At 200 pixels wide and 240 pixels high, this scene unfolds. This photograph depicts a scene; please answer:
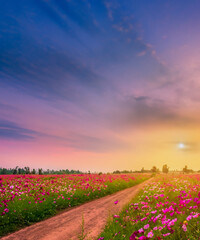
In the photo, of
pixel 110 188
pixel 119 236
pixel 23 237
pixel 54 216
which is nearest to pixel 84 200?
pixel 54 216

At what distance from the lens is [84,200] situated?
551 inches

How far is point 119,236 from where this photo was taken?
5.82 metres

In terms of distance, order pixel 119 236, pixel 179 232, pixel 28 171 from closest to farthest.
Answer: pixel 179 232 → pixel 119 236 → pixel 28 171

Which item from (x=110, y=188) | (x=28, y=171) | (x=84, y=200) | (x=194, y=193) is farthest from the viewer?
(x=28, y=171)

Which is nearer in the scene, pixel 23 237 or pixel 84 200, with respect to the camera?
pixel 23 237

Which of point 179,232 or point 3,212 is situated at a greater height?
point 179,232

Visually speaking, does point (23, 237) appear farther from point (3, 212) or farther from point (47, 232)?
point (3, 212)

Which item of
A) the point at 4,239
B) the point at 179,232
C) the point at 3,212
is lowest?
the point at 4,239

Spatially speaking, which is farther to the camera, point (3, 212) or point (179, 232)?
point (3, 212)

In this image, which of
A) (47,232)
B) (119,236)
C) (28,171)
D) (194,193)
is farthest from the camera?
(28,171)

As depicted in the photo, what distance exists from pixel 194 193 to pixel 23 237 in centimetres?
840

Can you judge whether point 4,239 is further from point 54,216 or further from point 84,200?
point 84,200

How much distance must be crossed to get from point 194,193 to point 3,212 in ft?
31.6

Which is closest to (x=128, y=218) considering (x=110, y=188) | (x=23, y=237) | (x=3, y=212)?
(x=23, y=237)
